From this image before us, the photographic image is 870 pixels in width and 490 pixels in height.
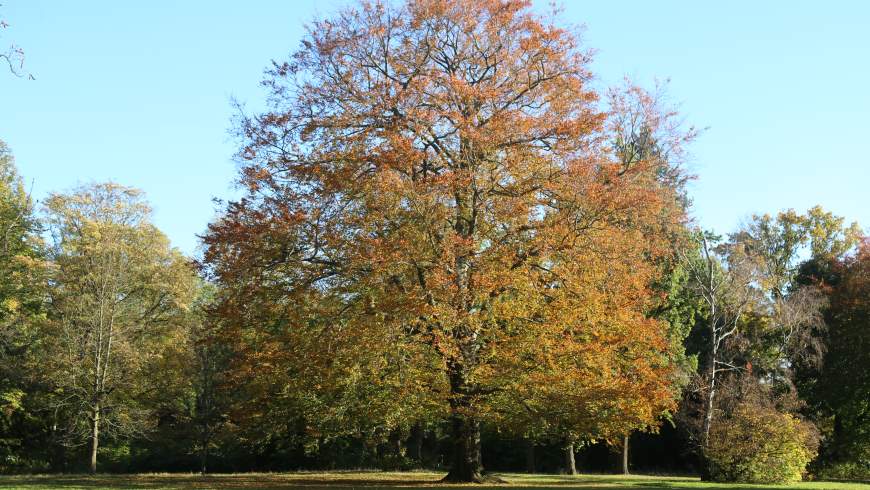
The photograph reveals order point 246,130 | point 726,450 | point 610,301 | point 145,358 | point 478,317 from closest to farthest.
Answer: point 478,317
point 610,301
point 246,130
point 726,450
point 145,358

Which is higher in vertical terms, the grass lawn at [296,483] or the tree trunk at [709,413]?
the tree trunk at [709,413]

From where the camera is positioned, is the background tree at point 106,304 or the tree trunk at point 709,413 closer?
the tree trunk at point 709,413

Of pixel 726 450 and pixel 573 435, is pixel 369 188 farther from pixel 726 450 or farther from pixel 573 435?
pixel 726 450

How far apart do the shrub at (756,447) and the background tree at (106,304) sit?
2181cm

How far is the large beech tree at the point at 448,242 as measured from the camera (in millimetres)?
20234

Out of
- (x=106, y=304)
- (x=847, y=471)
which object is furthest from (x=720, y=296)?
(x=106, y=304)

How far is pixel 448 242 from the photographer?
19750mm

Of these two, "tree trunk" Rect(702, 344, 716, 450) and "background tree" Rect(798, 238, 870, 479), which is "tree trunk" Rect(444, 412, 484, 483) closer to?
"tree trunk" Rect(702, 344, 716, 450)

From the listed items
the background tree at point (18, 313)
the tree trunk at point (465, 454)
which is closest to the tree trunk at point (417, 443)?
the tree trunk at point (465, 454)

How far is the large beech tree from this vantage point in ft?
66.4

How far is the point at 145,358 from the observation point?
35.6 metres

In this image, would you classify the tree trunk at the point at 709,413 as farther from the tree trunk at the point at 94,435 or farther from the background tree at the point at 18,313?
the background tree at the point at 18,313

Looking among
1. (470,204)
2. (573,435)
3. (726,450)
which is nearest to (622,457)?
(726,450)

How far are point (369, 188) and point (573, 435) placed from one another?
8.71 meters
